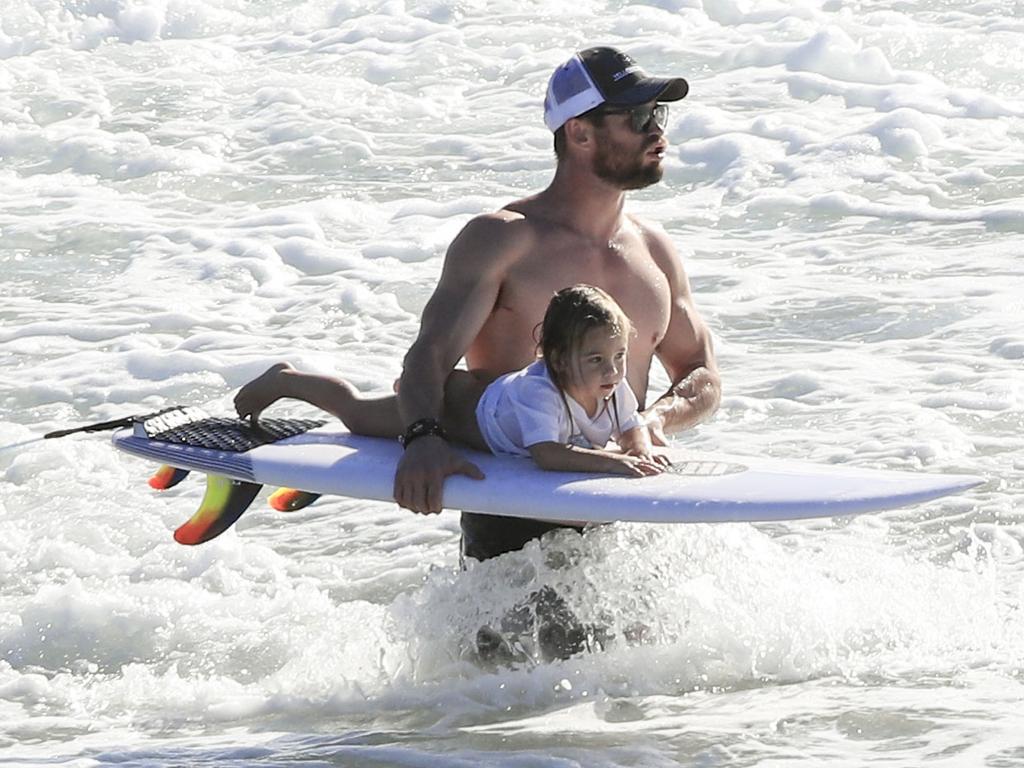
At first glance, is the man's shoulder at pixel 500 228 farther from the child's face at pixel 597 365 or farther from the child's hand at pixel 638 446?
the child's hand at pixel 638 446

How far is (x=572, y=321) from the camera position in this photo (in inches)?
157

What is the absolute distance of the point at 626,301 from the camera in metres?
→ 4.41

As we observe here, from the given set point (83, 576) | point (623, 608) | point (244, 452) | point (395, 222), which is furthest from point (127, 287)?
point (623, 608)

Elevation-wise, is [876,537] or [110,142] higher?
[110,142]

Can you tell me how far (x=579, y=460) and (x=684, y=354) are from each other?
0.67 meters

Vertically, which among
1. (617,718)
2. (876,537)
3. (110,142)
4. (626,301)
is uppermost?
(110,142)

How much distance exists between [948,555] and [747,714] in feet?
4.66

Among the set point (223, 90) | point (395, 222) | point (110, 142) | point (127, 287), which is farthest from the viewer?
point (223, 90)

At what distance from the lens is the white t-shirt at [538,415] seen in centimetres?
408

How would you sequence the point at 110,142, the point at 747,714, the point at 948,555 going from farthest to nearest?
1. the point at 110,142
2. the point at 948,555
3. the point at 747,714

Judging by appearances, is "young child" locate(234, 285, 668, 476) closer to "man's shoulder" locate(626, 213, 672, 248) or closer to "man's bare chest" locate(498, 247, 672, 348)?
"man's bare chest" locate(498, 247, 672, 348)

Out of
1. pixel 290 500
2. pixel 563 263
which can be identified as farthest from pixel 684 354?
pixel 290 500

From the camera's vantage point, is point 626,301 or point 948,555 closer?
point 626,301

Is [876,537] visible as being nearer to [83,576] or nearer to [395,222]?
[83,576]
